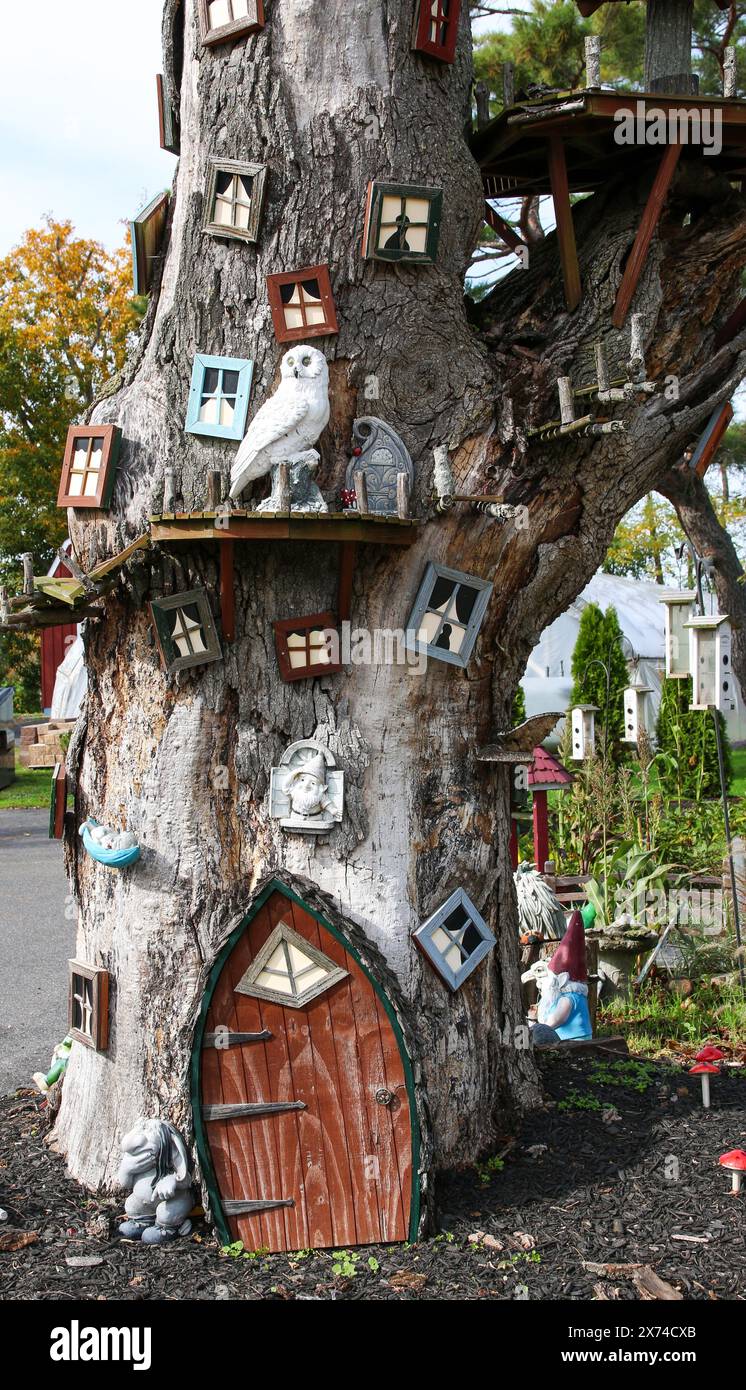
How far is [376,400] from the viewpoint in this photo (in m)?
4.66

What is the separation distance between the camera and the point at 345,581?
4465 millimetres

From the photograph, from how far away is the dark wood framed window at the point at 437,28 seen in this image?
4.64 metres

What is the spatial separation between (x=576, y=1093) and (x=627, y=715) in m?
4.87

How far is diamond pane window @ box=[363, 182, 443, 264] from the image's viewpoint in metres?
4.54

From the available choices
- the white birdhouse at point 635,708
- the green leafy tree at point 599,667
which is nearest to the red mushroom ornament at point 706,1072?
the white birdhouse at point 635,708

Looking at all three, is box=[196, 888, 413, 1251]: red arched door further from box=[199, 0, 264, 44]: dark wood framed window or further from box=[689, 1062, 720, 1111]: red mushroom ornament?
box=[199, 0, 264, 44]: dark wood framed window

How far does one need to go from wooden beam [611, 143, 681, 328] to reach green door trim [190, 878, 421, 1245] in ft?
8.87

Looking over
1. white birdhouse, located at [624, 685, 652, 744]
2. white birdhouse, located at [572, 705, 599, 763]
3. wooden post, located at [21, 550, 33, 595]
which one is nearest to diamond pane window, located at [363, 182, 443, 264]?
wooden post, located at [21, 550, 33, 595]

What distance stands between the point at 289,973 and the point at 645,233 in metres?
3.25

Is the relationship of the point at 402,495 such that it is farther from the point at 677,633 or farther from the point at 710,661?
the point at 677,633

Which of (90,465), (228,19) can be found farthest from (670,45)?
(90,465)

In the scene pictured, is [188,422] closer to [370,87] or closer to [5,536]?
[370,87]

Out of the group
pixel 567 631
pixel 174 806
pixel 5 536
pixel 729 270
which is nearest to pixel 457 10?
pixel 729 270

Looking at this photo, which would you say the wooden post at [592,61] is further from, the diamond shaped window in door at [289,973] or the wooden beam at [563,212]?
the diamond shaped window in door at [289,973]
